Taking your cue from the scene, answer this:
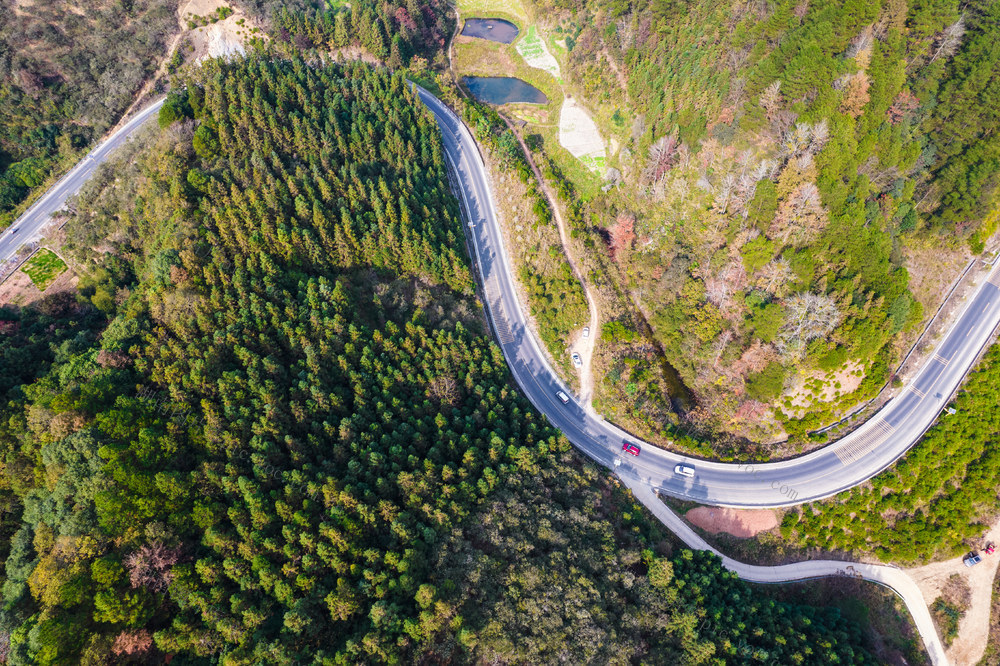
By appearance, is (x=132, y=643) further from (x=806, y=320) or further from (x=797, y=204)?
(x=797, y=204)

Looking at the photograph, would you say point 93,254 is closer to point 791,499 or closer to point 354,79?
point 354,79

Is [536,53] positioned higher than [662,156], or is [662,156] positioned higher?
[536,53]

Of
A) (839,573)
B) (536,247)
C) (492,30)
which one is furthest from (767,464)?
(492,30)

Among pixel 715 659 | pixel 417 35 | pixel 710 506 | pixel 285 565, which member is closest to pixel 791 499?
pixel 710 506

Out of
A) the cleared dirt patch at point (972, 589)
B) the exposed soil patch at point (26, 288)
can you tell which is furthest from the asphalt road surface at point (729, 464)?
the cleared dirt patch at point (972, 589)

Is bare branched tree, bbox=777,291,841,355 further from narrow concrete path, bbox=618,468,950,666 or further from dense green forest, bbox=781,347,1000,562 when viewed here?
narrow concrete path, bbox=618,468,950,666
